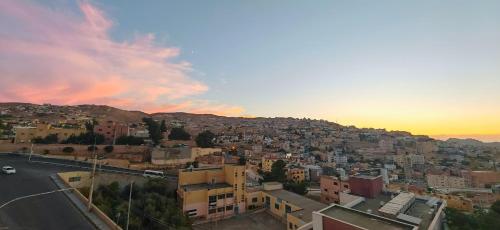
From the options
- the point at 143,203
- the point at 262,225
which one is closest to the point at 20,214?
the point at 143,203

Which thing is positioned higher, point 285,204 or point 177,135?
point 177,135

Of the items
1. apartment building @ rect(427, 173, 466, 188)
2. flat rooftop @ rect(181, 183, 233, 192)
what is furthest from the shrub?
apartment building @ rect(427, 173, 466, 188)

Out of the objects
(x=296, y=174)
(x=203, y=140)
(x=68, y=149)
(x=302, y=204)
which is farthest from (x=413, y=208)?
(x=203, y=140)

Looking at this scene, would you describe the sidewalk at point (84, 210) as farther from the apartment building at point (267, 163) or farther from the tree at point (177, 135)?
the apartment building at point (267, 163)

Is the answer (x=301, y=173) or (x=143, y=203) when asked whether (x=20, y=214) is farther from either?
(x=301, y=173)

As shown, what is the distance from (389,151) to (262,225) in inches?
4600

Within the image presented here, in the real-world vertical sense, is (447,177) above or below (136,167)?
below

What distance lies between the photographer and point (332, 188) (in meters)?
36.2

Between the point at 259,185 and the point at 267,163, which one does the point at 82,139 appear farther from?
the point at 267,163

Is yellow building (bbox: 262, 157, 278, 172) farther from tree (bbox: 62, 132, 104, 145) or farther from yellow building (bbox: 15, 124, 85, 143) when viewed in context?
yellow building (bbox: 15, 124, 85, 143)

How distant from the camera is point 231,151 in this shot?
70.9 m

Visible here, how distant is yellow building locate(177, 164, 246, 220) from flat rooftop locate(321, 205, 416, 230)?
53.3 ft

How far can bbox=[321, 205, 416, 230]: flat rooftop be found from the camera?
44.2 feet

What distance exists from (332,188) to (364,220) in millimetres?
22861
